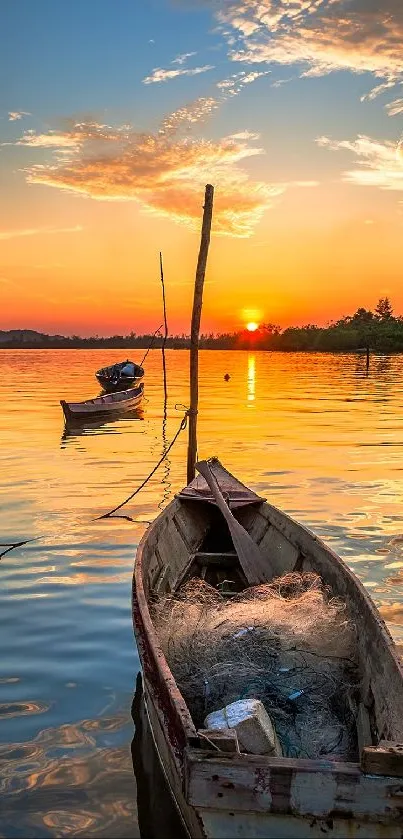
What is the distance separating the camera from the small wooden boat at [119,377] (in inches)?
1591

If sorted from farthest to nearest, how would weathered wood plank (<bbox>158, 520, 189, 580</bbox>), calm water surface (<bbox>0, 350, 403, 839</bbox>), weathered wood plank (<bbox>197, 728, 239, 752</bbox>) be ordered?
weathered wood plank (<bbox>158, 520, 189, 580</bbox>) < calm water surface (<bbox>0, 350, 403, 839</bbox>) < weathered wood plank (<bbox>197, 728, 239, 752</bbox>)

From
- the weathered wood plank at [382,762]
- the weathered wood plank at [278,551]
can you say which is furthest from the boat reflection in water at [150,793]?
the weathered wood plank at [278,551]

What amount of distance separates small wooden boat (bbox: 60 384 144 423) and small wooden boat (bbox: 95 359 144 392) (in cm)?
283

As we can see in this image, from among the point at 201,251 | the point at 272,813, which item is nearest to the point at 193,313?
the point at 201,251

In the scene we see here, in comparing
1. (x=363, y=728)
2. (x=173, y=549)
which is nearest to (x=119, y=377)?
(x=173, y=549)

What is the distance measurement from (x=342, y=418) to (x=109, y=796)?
A: 26.8 meters

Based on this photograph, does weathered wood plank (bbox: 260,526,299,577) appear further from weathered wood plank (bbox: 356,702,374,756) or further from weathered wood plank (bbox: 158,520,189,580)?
weathered wood plank (bbox: 356,702,374,756)

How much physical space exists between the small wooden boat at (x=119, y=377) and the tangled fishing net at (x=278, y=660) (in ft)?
110

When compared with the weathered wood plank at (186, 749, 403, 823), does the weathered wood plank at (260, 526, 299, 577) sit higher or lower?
lower

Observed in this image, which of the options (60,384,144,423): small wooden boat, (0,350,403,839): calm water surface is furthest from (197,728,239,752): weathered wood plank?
(60,384,144,423): small wooden boat

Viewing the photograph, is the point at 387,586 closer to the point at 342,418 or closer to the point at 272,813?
the point at 272,813

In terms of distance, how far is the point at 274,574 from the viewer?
8.89m

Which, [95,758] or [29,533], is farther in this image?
[29,533]

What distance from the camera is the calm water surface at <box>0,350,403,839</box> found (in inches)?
214
